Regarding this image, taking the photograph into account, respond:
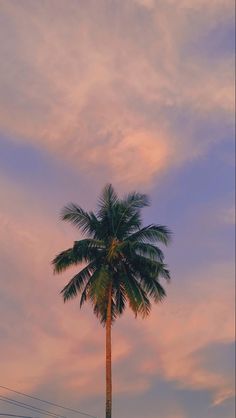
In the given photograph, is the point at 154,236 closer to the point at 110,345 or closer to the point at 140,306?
the point at 140,306

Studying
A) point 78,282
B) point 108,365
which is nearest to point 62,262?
point 78,282

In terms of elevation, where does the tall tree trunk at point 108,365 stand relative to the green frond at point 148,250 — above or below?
below

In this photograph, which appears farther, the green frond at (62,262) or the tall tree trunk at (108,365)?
the green frond at (62,262)

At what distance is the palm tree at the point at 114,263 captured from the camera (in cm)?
4312

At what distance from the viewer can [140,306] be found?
141 ft

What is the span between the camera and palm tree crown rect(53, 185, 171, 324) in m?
43.2

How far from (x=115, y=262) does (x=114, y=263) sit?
11cm

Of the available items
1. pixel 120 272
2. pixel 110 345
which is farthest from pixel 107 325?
pixel 120 272

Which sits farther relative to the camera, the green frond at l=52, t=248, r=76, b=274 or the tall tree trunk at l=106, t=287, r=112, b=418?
the green frond at l=52, t=248, r=76, b=274

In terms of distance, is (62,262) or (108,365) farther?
(62,262)

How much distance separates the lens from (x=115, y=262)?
44.1 m

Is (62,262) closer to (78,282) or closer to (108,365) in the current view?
(78,282)

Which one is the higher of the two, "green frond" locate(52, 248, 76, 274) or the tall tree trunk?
"green frond" locate(52, 248, 76, 274)

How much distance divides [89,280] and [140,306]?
4392 millimetres
